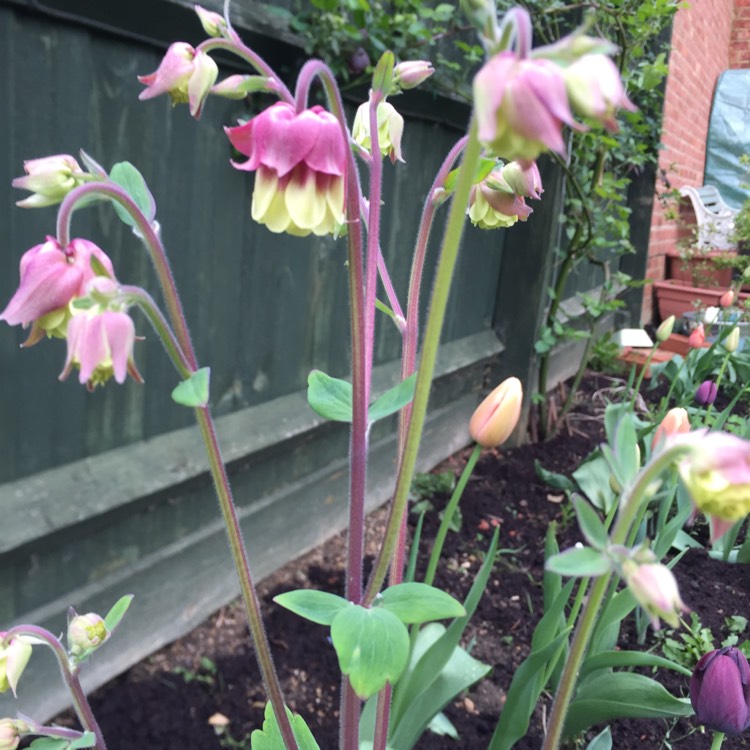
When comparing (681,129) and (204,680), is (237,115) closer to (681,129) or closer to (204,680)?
(204,680)

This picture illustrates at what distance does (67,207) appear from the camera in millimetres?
416

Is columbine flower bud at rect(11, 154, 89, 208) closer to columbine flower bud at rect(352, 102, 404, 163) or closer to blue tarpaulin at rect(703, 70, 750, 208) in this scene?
columbine flower bud at rect(352, 102, 404, 163)

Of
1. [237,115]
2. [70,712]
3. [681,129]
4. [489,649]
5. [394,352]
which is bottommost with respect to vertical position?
[70,712]

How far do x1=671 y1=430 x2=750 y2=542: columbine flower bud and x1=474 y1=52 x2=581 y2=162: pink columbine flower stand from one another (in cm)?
18

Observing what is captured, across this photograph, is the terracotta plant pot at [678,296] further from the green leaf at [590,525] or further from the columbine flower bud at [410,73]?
the green leaf at [590,525]

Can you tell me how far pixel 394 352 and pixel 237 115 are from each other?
3.13ft

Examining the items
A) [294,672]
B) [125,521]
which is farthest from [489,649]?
[125,521]

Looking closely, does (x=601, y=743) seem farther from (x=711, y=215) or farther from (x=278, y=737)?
(x=711, y=215)

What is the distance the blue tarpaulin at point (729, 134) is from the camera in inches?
255

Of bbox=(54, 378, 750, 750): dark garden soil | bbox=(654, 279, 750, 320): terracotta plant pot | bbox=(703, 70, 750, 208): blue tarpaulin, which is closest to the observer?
bbox=(54, 378, 750, 750): dark garden soil

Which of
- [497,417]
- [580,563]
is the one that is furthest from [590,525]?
[497,417]

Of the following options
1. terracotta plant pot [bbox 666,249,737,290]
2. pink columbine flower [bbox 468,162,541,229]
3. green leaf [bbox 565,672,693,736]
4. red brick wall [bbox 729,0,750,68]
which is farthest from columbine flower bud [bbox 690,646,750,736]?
red brick wall [bbox 729,0,750,68]

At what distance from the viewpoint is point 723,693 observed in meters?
0.74

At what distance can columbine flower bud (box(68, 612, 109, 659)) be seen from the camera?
23.8 inches
